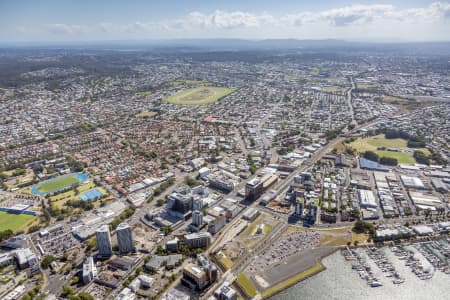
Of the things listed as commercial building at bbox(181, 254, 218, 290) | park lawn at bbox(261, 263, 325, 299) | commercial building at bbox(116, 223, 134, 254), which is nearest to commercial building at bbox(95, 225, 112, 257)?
commercial building at bbox(116, 223, 134, 254)

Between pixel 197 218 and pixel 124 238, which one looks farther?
pixel 197 218

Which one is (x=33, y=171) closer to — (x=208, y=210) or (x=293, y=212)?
(x=208, y=210)

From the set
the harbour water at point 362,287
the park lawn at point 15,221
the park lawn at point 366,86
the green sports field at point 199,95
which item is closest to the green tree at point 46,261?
the park lawn at point 15,221

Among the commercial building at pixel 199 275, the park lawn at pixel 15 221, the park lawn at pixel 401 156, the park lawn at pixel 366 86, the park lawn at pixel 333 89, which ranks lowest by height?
the park lawn at pixel 15 221

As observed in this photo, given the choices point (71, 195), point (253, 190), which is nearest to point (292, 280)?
point (253, 190)

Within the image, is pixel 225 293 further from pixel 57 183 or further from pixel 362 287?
pixel 57 183

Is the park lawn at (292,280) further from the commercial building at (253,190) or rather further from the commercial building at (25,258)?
the commercial building at (25,258)
